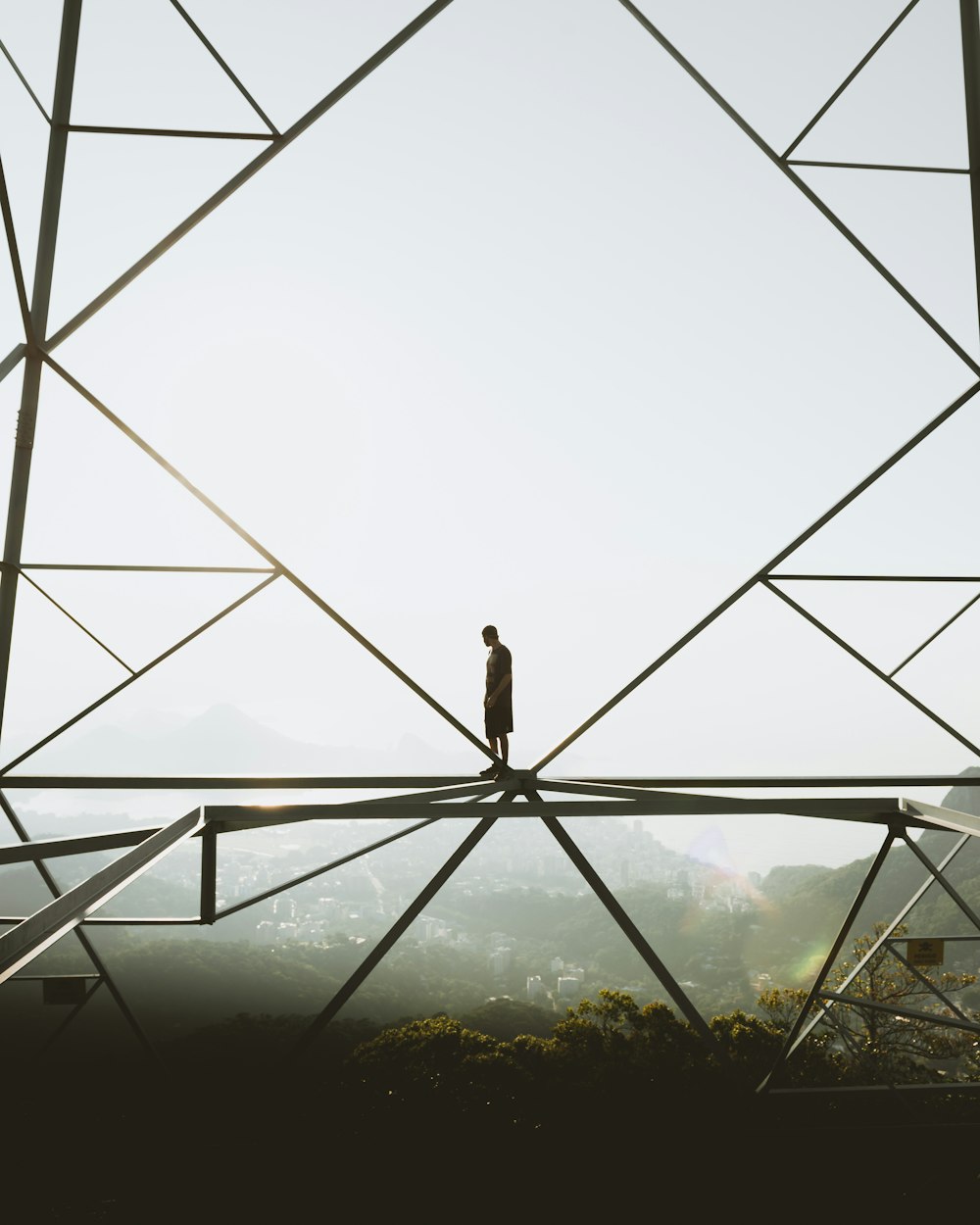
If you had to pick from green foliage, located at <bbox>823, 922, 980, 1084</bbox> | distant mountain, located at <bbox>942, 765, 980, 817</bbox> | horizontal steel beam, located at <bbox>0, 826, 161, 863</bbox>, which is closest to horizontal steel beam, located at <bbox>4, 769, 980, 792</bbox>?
horizontal steel beam, located at <bbox>0, 826, 161, 863</bbox>

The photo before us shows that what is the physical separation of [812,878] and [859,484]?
140 ft

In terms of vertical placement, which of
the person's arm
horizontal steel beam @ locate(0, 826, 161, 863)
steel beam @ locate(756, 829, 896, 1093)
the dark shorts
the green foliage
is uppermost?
the person's arm

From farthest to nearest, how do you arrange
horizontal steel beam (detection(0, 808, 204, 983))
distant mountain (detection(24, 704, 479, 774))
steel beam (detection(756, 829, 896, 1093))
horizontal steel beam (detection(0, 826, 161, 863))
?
distant mountain (detection(24, 704, 479, 774)) < steel beam (detection(756, 829, 896, 1093)) < horizontal steel beam (detection(0, 826, 161, 863)) < horizontal steel beam (detection(0, 808, 204, 983))

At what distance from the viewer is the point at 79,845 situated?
4.95 m

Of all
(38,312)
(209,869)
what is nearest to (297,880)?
(209,869)

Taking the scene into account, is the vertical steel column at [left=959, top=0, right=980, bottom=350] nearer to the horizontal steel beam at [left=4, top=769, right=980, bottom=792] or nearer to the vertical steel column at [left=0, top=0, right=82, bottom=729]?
the horizontal steel beam at [left=4, top=769, right=980, bottom=792]

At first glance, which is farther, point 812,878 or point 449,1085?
point 812,878

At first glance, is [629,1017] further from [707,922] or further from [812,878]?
[812,878]

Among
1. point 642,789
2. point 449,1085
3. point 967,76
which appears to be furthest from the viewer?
point 449,1085

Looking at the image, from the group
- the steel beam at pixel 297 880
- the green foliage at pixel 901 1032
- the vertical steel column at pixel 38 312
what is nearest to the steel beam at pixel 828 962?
the steel beam at pixel 297 880

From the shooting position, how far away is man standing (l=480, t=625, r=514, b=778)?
7879mm

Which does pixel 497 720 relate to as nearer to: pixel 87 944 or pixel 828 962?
pixel 828 962

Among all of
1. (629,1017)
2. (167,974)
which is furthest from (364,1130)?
(167,974)

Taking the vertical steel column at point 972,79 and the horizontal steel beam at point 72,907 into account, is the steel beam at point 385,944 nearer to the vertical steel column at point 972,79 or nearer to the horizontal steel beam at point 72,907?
the horizontal steel beam at point 72,907
